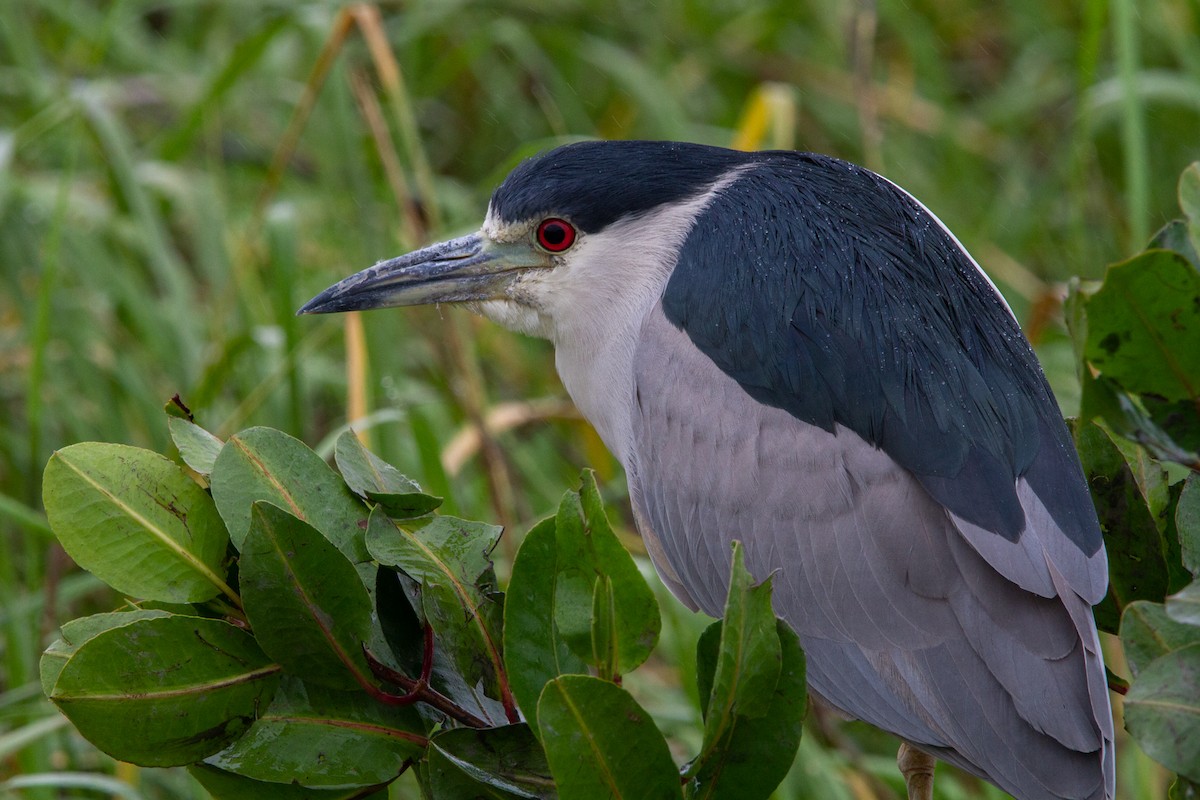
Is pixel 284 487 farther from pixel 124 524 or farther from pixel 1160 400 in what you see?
pixel 1160 400

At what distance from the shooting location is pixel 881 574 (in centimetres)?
207

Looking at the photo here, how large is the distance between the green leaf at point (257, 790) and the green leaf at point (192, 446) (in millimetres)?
335

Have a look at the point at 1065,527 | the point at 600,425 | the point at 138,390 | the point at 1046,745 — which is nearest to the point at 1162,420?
the point at 1065,527

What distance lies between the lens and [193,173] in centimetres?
426

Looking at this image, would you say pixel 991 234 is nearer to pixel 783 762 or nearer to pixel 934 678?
pixel 934 678

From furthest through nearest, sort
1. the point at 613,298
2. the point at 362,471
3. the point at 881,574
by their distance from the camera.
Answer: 1. the point at 613,298
2. the point at 881,574
3. the point at 362,471

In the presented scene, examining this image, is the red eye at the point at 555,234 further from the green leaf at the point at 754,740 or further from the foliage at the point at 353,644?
the green leaf at the point at 754,740

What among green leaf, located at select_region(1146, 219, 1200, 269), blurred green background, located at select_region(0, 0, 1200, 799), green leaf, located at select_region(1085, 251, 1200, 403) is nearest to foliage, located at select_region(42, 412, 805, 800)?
green leaf, located at select_region(1085, 251, 1200, 403)

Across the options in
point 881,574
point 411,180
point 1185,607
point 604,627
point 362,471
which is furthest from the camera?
point 411,180

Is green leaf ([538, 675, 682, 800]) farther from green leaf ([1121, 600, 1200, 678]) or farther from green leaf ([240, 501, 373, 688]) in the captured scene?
green leaf ([1121, 600, 1200, 678])

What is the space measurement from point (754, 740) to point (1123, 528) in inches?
26.6

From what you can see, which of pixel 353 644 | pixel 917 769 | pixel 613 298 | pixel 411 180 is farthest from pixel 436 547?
pixel 411 180

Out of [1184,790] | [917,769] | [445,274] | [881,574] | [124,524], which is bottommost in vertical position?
[917,769]

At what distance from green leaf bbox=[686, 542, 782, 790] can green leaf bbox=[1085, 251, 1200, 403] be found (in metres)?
0.42
